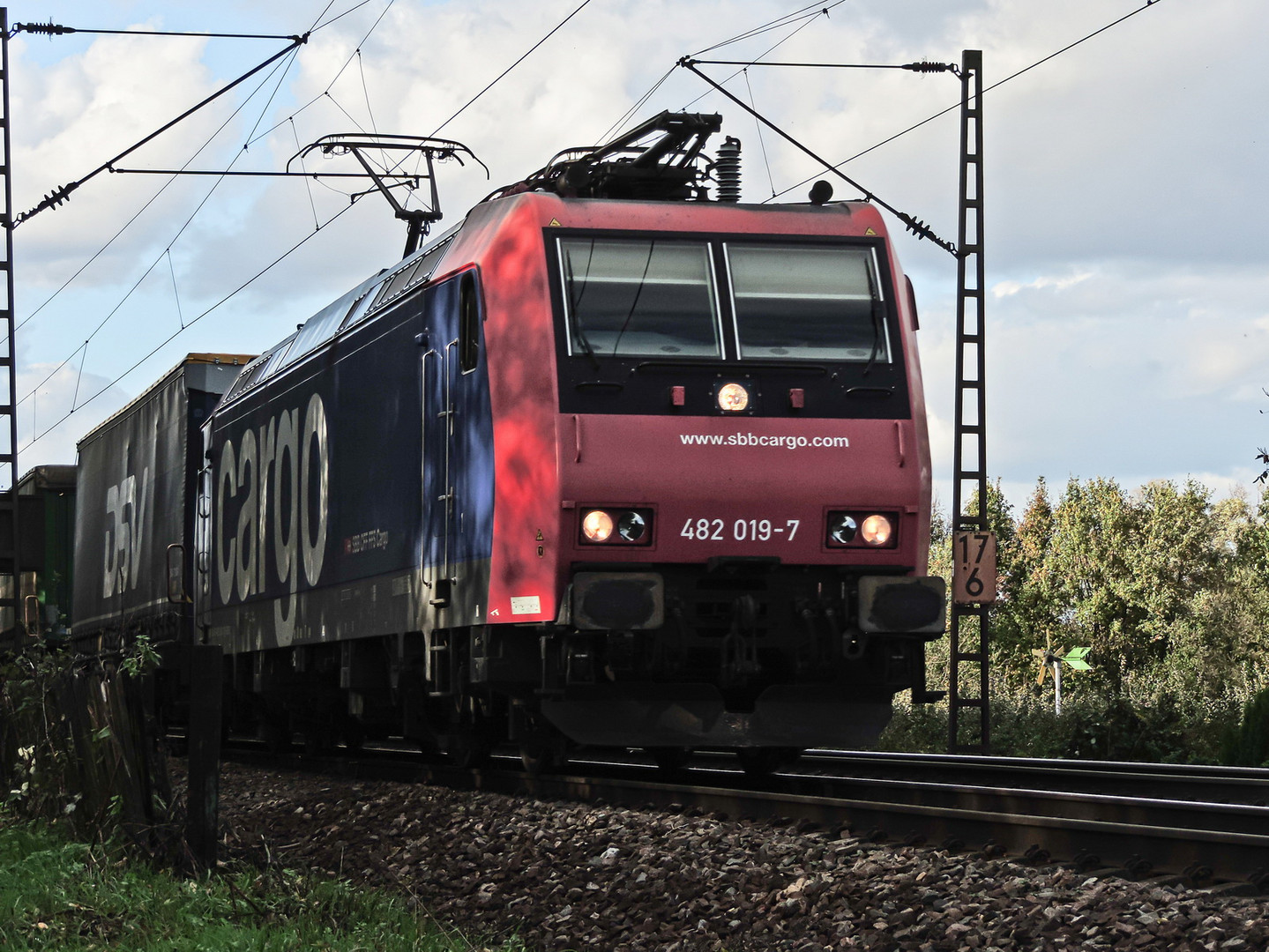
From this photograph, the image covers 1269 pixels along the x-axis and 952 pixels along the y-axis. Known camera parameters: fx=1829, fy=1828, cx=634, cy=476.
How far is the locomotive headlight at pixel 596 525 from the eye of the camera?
10426 mm

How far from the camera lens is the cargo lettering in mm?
21625

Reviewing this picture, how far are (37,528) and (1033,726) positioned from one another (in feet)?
38.4

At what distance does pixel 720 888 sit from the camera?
7.48 m

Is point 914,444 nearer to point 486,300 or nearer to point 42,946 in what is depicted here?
point 486,300

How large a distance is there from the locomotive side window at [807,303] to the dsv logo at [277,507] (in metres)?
4.56

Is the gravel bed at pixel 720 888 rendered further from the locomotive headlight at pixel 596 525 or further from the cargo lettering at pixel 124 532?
the cargo lettering at pixel 124 532

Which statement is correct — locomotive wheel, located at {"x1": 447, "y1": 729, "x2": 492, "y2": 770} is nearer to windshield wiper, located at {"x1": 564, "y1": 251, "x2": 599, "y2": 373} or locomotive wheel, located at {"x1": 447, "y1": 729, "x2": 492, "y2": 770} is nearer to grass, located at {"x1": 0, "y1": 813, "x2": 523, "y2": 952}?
windshield wiper, located at {"x1": 564, "y1": 251, "x2": 599, "y2": 373}

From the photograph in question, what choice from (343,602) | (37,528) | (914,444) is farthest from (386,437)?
(37,528)

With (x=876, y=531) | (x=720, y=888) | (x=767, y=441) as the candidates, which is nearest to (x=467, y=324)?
(x=767, y=441)

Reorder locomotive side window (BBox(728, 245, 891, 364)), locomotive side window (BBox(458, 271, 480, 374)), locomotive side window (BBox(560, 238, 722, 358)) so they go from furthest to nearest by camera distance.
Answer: locomotive side window (BBox(458, 271, 480, 374)) → locomotive side window (BBox(728, 245, 891, 364)) → locomotive side window (BBox(560, 238, 722, 358))

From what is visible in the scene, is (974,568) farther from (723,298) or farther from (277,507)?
(723,298)

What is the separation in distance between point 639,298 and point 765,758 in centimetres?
326

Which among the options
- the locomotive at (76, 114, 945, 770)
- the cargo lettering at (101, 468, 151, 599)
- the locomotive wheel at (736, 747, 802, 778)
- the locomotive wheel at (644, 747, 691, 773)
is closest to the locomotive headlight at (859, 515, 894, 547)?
the locomotive at (76, 114, 945, 770)

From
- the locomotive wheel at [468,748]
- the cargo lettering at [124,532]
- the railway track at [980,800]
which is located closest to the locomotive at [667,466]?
the railway track at [980,800]
